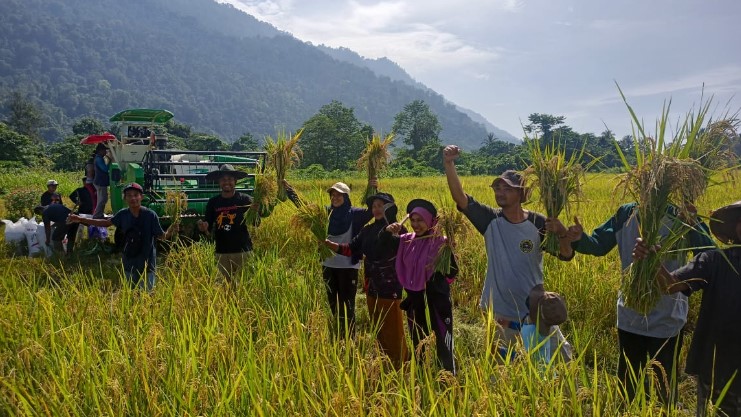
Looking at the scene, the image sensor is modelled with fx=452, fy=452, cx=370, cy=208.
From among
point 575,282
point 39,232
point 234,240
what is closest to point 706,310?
point 575,282

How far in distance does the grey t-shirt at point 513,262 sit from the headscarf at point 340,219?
5.16 feet

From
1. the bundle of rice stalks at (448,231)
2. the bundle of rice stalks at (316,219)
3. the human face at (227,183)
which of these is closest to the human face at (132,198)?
the human face at (227,183)

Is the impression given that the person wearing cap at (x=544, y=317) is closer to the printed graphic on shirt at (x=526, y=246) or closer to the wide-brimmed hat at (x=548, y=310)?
the wide-brimmed hat at (x=548, y=310)

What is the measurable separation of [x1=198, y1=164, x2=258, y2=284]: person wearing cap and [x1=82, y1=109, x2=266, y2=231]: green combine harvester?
7.09 feet

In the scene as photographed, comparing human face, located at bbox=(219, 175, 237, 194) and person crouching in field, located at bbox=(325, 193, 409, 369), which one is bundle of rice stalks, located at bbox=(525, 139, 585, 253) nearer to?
person crouching in field, located at bbox=(325, 193, 409, 369)

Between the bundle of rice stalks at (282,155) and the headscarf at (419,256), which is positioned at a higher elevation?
the bundle of rice stalks at (282,155)

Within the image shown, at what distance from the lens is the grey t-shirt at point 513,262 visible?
2881 millimetres

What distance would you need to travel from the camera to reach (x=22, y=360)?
2420 mm

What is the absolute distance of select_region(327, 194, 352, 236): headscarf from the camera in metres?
4.18

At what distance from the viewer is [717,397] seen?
91.3 inches

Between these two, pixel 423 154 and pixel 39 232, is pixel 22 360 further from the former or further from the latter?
pixel 423 154

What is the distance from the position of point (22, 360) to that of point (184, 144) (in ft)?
187

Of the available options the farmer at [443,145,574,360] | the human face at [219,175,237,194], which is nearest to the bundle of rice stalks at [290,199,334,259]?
the human face at [219,175,237,194]

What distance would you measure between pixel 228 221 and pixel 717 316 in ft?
13.2
